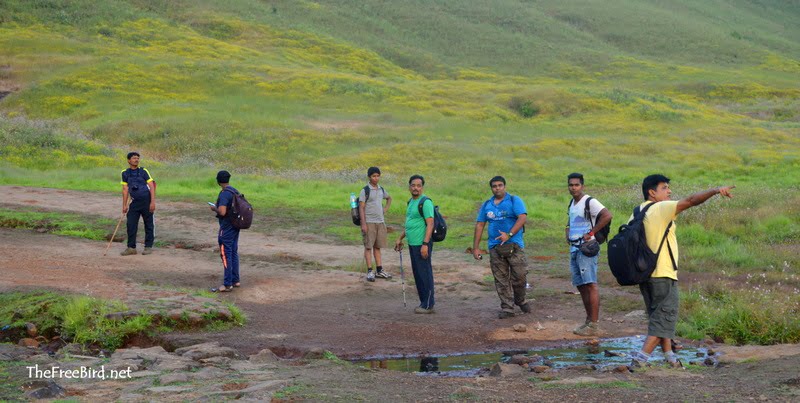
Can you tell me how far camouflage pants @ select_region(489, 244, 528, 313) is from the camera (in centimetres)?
1086

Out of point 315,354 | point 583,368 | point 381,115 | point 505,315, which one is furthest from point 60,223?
point 381,115

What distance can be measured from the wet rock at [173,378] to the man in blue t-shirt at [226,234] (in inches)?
184

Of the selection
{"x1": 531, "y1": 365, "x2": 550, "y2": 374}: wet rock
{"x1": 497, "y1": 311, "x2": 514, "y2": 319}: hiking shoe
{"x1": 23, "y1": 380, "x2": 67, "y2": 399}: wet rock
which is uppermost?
{"x1": 23, "y1": 380, "x2": 67, "y2": 399}: wet rock

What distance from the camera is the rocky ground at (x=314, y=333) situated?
6871 mm

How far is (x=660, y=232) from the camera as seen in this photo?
25.7 ft

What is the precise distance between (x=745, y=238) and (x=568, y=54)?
82135mm

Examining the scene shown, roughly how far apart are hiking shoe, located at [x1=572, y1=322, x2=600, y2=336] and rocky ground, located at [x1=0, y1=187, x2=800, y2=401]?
106 millimetres

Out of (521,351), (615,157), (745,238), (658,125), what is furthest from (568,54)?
(521,351)

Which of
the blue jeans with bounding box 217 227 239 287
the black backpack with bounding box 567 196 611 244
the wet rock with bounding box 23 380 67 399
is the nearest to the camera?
the wet rock with bounding box 23 380 67 399

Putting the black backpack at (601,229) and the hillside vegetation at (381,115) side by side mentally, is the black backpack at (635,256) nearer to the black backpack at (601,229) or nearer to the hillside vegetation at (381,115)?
the black backpack at (601,229)

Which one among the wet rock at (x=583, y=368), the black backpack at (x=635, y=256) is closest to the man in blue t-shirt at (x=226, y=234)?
the wet rock at (x=583, y=368)

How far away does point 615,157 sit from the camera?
36219 mm

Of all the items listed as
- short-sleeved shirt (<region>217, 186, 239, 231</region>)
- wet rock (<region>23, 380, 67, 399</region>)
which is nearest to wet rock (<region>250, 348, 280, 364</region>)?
wet rock (<region>23, 380, 67, 399</region>)

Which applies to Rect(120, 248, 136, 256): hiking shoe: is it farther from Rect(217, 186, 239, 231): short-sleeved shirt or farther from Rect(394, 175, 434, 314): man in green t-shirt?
Rect(394, 175, 434, 314): man in green t-shirt
